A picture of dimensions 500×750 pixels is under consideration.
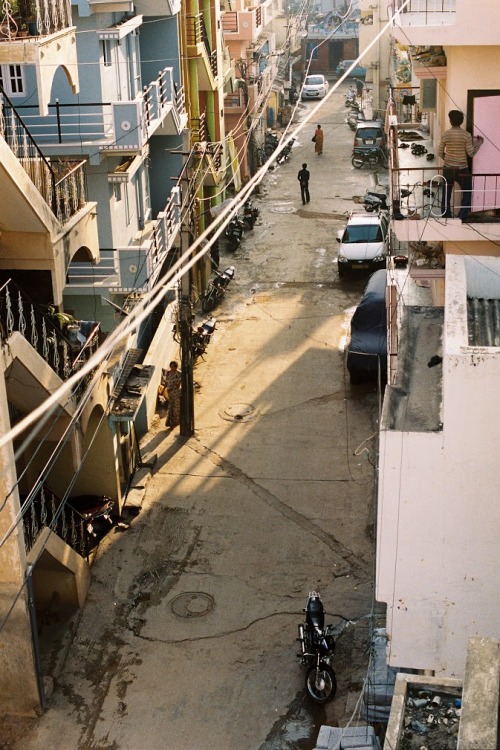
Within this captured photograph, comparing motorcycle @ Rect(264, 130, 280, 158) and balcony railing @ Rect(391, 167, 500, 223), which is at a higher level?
balcony railing @ Rect(391, 167, 500, 223)

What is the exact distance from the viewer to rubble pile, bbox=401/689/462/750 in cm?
1005

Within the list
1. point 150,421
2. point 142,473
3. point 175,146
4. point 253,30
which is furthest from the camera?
point 253,30

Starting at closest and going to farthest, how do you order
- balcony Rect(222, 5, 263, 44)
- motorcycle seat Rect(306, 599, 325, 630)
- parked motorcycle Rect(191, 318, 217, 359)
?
motorcycle seat Rect(306, 599, 325, 630)
parked motorcycle Rect(191, 318, 217, 359)
balcony Rect(222, 5, 263, 44)

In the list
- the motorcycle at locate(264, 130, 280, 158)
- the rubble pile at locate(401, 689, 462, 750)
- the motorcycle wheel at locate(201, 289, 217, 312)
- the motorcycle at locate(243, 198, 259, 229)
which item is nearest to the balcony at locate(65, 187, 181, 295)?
the motorcycle wheel at locate(201, 289, 217, 312)

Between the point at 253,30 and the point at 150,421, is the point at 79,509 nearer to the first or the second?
the point at 150,421

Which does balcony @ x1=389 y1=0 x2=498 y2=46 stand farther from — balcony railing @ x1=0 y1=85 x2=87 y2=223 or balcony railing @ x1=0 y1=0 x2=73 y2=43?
balcony railing @ x1=0 y1=85 x2=87 y2=223

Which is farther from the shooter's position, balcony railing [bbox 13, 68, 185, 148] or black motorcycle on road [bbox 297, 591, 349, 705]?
A: balcony railing [bbox 13, 68, 185, 148]

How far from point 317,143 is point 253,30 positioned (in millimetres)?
6700

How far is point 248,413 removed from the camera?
27.2 meters

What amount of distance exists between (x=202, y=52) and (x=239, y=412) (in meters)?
12.0

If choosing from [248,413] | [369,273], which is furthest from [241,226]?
[248,413]

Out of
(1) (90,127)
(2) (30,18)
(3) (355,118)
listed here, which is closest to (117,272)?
(1) (90,127)

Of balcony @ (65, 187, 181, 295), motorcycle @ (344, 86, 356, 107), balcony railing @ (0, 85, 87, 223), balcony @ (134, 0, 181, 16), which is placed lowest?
motorcycle @ (344, 86, 356, 107)

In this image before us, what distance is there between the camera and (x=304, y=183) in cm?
4594
